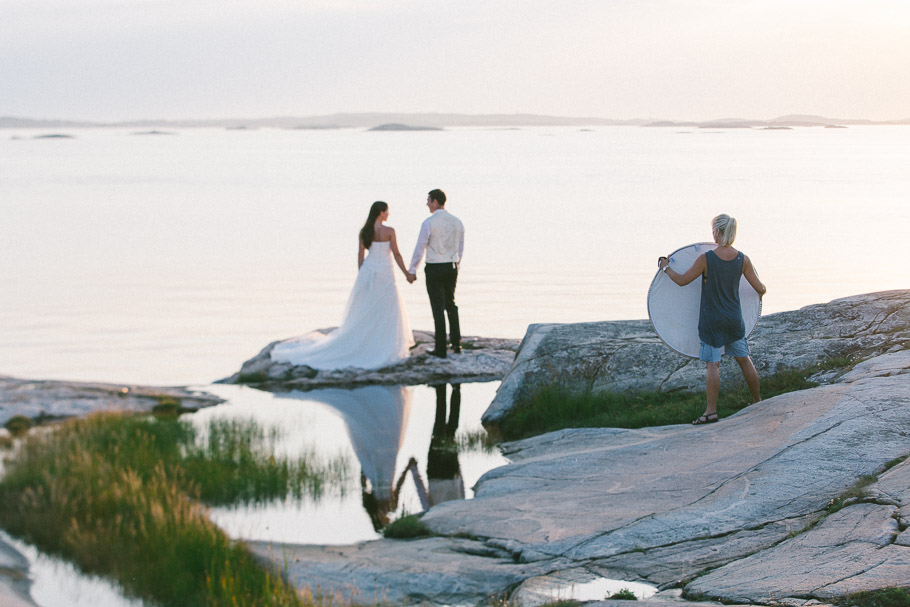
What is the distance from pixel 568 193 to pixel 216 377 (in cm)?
5330

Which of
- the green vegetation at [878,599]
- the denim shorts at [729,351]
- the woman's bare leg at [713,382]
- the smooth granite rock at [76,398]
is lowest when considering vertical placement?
the green vegetation at [878,599]

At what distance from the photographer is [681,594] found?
7.17 metres

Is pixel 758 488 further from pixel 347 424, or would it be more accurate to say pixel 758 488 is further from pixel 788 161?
pixel 788 161

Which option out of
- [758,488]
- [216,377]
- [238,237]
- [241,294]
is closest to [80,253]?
[238,237]

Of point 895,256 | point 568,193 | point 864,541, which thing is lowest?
point 864,541

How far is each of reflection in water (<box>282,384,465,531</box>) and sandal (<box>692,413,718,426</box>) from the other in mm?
2715

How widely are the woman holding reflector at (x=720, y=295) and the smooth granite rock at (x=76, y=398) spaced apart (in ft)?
24.2

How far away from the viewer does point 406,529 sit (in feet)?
31.2

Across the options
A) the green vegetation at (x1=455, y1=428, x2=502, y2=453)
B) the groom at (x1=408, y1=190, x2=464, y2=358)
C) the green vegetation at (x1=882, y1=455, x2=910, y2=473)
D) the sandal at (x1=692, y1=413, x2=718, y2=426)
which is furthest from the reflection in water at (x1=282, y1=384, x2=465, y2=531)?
the green vegetation at (x1=882, y1=455, x2=910, y2=473)

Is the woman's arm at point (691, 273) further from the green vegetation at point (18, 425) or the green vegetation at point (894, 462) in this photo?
the green vegetation at point (18, 425)

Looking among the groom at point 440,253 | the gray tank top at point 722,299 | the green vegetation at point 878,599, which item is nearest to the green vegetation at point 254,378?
the groom at point 440,253

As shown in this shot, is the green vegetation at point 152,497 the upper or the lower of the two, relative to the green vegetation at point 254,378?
lower

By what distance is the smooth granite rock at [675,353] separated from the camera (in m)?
13.5

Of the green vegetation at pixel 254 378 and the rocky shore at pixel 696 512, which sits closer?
the rocky shore at pixel 696 512
